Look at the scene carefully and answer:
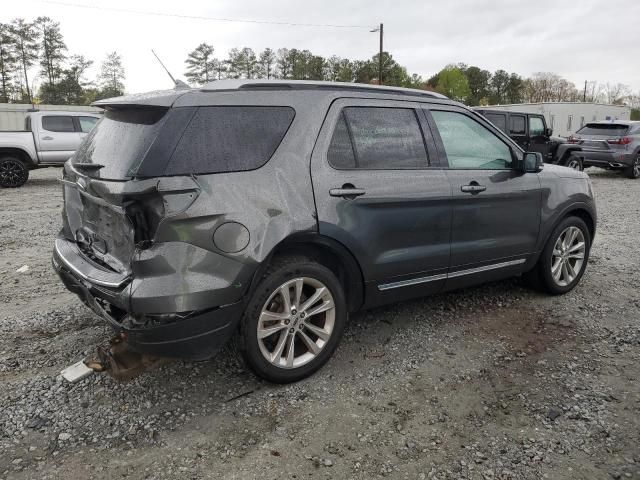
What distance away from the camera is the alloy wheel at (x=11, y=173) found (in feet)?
39.4

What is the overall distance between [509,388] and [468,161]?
168 centimetres

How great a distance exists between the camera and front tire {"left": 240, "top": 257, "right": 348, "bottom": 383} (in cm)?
288

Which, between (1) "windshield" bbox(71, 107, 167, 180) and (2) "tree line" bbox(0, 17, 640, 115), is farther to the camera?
(2) "tree line" bbox(0, 17, 640, 115)

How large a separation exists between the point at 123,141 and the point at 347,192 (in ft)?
4.32

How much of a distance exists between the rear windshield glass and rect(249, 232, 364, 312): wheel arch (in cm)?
1448

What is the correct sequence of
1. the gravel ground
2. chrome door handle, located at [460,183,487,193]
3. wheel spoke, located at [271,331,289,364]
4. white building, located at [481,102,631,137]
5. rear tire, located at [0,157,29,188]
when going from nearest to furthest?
the gravel ground, wheel spoke, located at [271,331,289,364], chrome door handle, located at [460,183,487,193], rear tire, located at [0,157,29,188], white building, located at [481,102,631,137]

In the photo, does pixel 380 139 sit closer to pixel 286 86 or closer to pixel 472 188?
pixel 286 86

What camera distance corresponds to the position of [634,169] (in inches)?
585

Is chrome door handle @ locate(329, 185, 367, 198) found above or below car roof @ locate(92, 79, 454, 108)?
below

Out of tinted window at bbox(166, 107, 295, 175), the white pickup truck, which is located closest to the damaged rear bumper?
tinted window at bbox(166, 107, 295, 175)

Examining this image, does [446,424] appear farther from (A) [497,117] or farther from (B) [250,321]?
(A) [497,117]

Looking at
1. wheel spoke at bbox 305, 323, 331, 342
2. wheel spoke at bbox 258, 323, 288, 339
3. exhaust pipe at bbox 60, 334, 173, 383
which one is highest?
wheel spoke at bbox 258, 323, 288, 339

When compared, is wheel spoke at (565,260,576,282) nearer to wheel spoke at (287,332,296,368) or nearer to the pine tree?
wheel spoke at (287,332,296,368)

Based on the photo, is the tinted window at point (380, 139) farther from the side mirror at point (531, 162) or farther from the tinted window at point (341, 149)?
the side mirror at point (531, 162)
